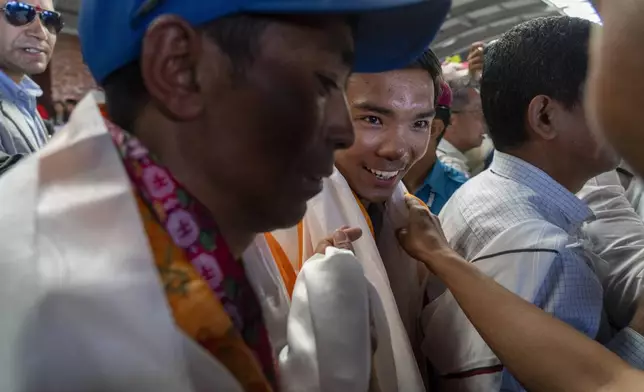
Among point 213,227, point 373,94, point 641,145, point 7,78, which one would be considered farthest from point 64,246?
point 7,78

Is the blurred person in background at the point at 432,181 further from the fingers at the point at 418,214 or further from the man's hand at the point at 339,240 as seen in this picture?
the man's hand at the point at 339,240

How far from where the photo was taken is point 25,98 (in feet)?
7.27

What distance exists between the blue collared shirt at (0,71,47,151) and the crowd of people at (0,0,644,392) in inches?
54.6

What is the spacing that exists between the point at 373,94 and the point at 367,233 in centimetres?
32

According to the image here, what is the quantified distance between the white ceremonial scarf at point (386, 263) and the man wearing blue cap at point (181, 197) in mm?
241

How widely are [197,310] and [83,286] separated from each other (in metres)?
0.12

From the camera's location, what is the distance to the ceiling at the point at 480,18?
27.9 feet

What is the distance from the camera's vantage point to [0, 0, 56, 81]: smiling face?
7.19 ft

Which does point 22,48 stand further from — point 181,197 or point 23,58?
point 181,197

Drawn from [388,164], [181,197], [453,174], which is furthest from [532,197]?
[453,174]

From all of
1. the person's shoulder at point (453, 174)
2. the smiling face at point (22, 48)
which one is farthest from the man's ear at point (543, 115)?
the smiling face at point (22, 48)

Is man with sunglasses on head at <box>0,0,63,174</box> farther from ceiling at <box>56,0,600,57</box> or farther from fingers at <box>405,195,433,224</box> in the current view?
ceiling at <box>56,0,600,57</box>

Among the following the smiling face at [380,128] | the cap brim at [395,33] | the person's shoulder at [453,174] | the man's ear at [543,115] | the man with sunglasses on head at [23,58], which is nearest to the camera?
the cap brim at [395,33]

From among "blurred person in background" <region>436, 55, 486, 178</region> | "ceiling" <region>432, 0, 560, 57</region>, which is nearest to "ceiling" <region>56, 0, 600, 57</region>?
"ceiling" <region>432, 0, 560, 57</region>
